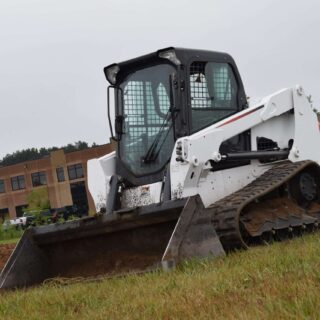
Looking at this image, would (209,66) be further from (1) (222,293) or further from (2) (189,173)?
(1) (222,293)

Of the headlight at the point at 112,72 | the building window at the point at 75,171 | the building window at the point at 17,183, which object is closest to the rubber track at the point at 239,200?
the headlight at the point at 112,72

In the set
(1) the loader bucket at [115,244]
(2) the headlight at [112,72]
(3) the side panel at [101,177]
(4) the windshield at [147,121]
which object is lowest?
(1) the loader bucket at [115,244]

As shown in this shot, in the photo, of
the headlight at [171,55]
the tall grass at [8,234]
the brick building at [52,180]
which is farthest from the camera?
the brick building at [52,180]

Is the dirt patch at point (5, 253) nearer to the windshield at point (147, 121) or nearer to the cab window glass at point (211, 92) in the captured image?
the windshield at point (147, 121)

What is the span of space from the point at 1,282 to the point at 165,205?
2038 mm

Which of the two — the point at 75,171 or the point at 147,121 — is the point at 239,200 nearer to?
the point at 147,121

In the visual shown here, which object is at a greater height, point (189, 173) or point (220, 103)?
point (220, 103)

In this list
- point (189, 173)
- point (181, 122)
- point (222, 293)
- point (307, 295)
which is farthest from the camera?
point (181, 122)

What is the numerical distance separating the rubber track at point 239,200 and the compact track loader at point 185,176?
1 centimetres

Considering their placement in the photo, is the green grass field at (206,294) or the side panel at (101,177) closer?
the green grass field at (206,294)

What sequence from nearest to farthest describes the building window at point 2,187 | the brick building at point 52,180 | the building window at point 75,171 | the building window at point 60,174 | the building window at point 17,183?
the brick building at point 52,180 → the building window at point 75,171 → the building window at point 60,174 → the building window at point 17,183 → the building window at point 2,187

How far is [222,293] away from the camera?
14.8ft

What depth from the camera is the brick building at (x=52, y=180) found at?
67.3m

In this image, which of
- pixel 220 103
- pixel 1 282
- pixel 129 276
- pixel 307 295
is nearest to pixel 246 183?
pixel 220 103
